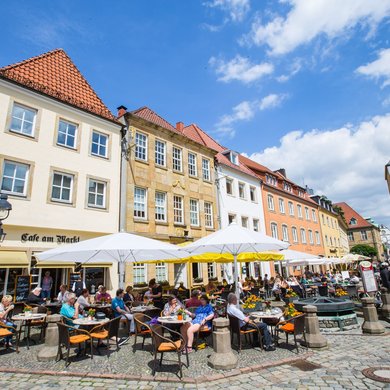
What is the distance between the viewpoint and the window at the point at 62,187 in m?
14.5

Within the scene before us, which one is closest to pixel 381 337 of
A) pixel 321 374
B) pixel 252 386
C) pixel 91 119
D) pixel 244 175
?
pixel 321 374

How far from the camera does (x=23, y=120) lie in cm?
1409

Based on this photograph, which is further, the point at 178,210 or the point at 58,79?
the point at 178,210

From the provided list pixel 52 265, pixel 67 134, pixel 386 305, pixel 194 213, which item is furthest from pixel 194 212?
pixel 386 305

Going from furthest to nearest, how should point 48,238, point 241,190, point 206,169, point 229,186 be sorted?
point 241,190, point 229,186, point 206,169, point 48,238

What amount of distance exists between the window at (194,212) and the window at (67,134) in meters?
9.28

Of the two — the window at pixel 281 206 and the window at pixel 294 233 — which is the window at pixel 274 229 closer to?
the window at pixel 281 206

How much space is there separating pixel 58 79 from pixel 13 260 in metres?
10.3

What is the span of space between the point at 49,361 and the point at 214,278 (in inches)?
619

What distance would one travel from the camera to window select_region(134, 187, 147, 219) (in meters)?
17.9

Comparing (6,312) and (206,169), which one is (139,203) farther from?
(6,312)

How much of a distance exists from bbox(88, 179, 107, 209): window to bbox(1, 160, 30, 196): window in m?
3.16

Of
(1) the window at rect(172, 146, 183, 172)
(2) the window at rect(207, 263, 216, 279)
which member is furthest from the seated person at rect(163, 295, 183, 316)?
(1) the window at rect(172, 146, 183, 172)

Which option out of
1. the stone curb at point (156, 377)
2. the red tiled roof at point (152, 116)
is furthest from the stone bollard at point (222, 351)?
the red tiled roof at point (152, 116)
